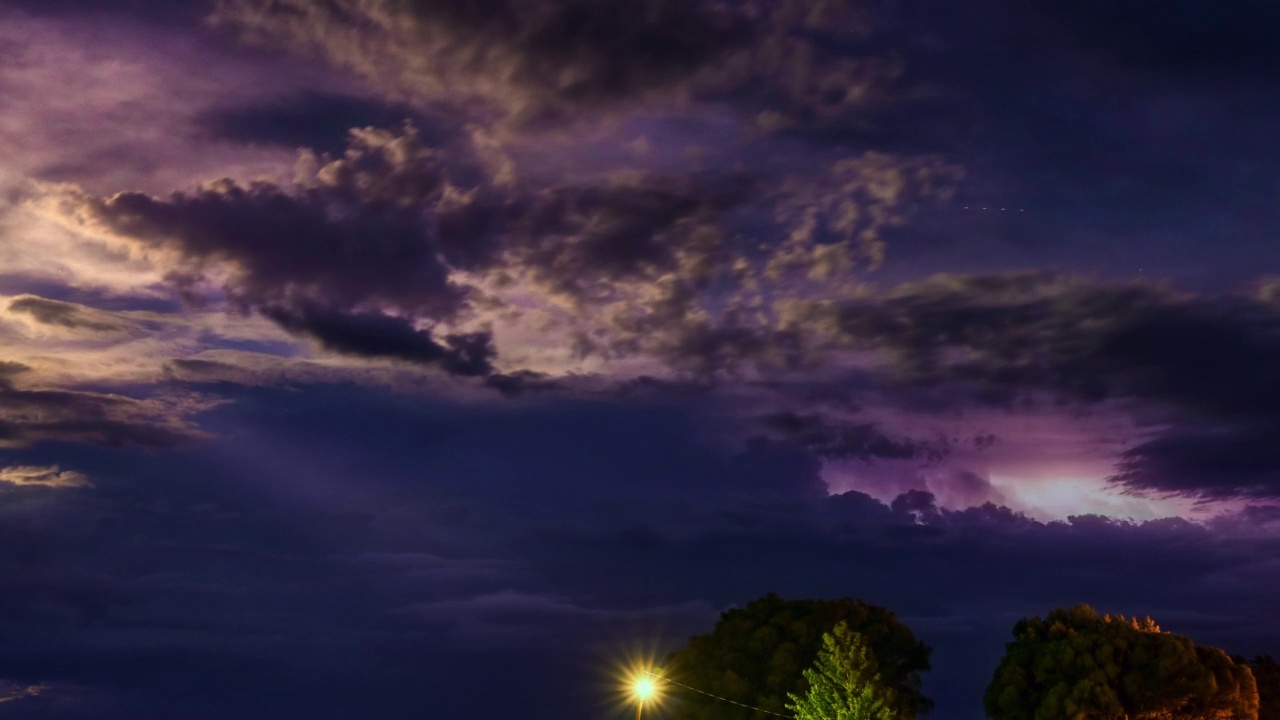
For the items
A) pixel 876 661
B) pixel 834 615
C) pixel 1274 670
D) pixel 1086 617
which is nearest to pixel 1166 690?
pixel 1086 617

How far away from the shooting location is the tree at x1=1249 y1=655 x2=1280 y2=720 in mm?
85062

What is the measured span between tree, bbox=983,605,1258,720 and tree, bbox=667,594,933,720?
838cm

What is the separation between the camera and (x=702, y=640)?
3319 inches

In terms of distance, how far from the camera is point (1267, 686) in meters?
86.4

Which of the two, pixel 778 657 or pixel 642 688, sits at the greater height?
pixel 778 657

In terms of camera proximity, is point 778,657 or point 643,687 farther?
point 778,657

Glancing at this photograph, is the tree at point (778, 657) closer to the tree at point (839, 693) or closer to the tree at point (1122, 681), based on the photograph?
the tree at point (1122, 681)

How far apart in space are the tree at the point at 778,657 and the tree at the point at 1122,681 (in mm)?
8382

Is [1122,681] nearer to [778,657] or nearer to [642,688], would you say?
[778,657]

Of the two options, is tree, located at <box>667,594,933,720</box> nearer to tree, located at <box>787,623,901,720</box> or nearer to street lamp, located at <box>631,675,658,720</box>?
tree, located at <box>787,623,901,720</box>

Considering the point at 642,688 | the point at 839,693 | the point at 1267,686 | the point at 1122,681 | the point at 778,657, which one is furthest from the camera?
the point at 1267,686

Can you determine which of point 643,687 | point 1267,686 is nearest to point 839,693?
point 643,687

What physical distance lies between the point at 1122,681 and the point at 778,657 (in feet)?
65.6

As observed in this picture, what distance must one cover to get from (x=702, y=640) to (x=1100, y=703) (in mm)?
26490
